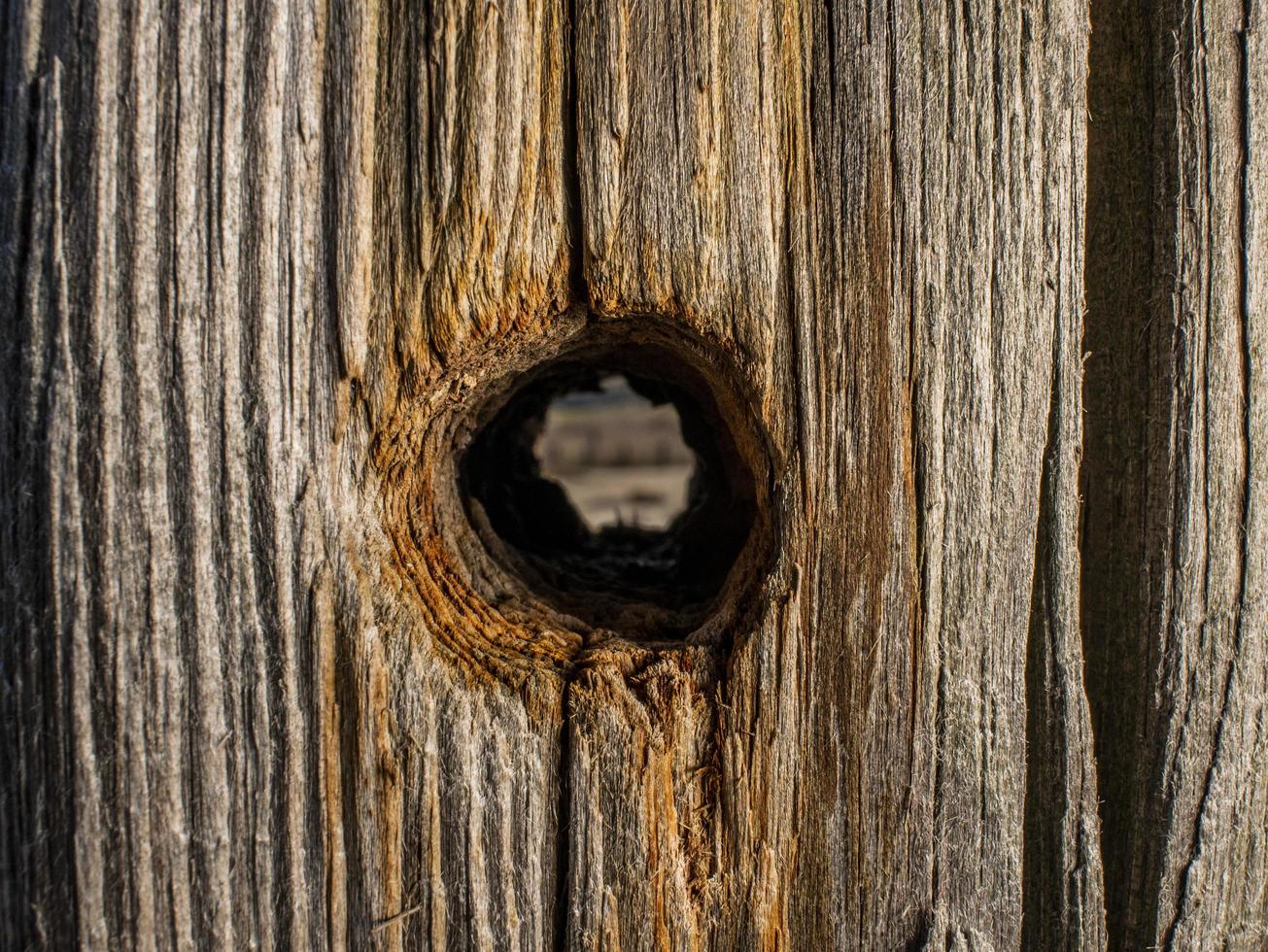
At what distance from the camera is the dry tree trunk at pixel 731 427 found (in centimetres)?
103

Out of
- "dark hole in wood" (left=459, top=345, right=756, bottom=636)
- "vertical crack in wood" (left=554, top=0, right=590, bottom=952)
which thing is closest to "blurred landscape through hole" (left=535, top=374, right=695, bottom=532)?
"dark hole in wood" (left=459, top=345, right=756, bottom=636)

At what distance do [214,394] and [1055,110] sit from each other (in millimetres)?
1207

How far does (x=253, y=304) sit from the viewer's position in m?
1.04

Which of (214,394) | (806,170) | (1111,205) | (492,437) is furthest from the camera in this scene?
(492,437)

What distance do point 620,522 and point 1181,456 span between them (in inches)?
51.5

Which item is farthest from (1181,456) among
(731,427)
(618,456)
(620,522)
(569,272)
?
(618,456)

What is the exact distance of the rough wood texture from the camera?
1.28 m

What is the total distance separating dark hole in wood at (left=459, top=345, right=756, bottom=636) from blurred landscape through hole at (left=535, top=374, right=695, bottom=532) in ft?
2.69

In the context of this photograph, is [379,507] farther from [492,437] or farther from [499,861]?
[492,437]

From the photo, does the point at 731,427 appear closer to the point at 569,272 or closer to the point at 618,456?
the point at 569,272

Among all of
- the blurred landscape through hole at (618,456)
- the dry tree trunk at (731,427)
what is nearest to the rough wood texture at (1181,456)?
the dry tree trunk at (731,427)

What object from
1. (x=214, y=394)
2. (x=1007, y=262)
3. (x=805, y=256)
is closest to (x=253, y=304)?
(x=214, y=394)

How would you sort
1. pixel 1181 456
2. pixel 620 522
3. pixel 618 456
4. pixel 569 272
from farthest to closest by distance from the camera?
pixel 618 456, pixel 620 522, pixel 1181 456, pixel 569 272

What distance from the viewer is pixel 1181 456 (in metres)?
1.29
